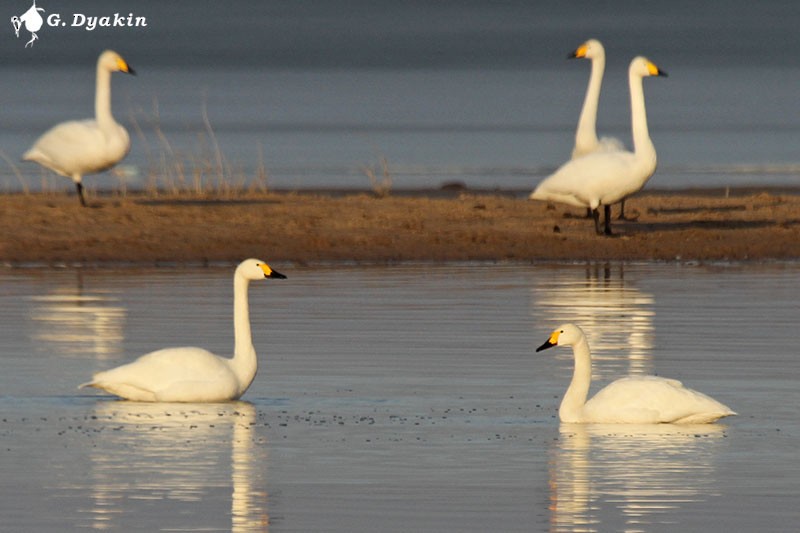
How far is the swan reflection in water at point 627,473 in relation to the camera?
934 cm

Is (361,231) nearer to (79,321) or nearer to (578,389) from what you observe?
(79,321)

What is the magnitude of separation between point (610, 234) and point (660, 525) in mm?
14534

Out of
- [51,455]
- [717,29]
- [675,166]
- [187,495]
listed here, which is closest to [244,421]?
[51,455]

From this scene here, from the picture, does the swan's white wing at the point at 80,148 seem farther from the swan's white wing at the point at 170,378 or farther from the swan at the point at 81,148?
the swan's white wing at the point at 170,378

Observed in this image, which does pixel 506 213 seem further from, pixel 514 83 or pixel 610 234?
pixel 514 83

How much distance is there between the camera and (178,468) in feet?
34.3

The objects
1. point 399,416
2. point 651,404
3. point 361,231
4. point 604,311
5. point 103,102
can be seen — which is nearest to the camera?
point 651,404

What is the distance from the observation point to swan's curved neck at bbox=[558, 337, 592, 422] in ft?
39.7

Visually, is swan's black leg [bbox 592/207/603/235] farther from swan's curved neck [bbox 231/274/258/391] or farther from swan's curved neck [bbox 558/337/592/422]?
swan's curved neck [bbox 558/337/592/422]

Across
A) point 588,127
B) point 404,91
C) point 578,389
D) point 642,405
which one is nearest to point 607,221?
point 588,127

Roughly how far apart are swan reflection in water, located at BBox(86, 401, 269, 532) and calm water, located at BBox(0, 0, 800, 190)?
14.8 meters

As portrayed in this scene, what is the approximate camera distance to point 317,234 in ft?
76.7

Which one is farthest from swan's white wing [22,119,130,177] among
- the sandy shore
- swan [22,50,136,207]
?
the sandy shore

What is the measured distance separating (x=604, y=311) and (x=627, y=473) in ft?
23.0
